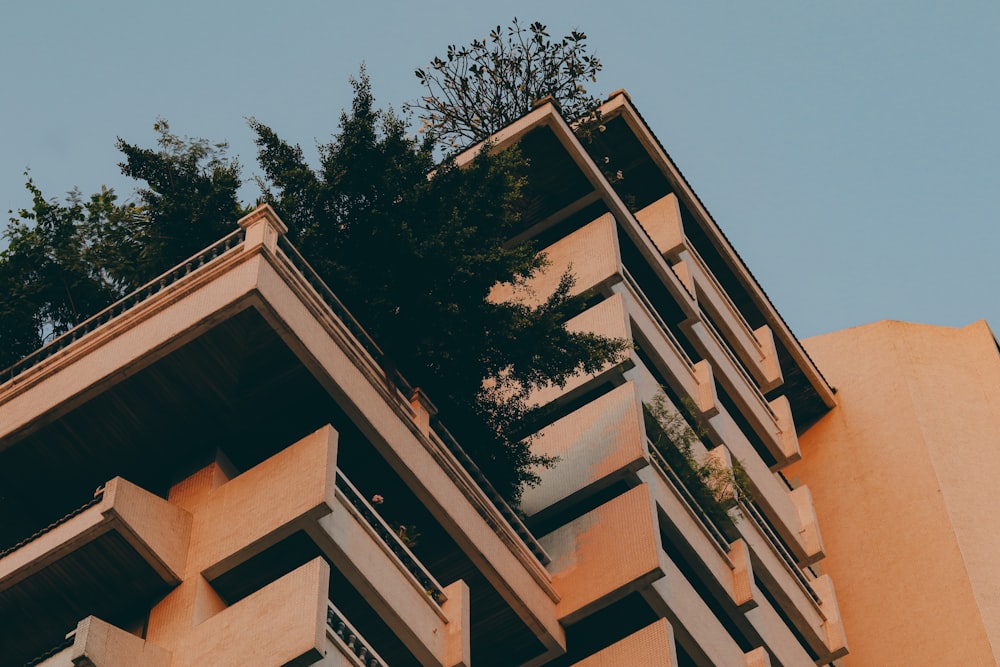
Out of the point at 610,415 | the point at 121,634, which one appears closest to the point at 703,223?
the point at 610,415

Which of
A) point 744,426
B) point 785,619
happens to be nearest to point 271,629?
point 785,619

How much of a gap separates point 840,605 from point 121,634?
18.8m

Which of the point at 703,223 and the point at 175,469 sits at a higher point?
the point at 175,469

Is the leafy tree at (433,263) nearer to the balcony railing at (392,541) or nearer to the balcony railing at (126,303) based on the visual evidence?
the balcony railing at (126,303)

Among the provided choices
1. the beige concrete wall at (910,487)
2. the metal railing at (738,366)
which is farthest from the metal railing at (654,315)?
the beige concrete wall at (910,487)

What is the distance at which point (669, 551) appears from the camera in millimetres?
23312

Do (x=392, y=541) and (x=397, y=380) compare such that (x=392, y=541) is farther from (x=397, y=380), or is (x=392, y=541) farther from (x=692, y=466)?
(x=692, y=466)

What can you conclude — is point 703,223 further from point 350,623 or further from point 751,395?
point 350,623

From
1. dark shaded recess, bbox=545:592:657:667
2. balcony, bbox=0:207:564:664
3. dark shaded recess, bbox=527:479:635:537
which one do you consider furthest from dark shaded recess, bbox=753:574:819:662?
balcony, bbox=0:207:564:664

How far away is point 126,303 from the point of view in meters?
18.8

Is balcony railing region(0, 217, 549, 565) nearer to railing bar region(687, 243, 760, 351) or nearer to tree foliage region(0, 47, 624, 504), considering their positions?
tree foliage region(0, 47, 624, 504)

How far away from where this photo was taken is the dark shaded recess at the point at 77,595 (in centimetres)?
1669

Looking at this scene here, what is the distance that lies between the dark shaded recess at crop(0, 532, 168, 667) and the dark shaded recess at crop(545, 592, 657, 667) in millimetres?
6533

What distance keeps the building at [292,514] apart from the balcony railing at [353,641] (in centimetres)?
3
